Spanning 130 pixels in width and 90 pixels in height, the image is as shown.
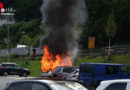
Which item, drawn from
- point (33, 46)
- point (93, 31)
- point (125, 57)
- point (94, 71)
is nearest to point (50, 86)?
point (94, 71)

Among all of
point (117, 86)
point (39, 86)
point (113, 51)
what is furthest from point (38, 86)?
point (113, 51)

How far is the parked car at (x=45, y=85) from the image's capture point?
13038mm

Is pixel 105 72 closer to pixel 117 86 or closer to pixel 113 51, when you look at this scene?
pixel 117 86

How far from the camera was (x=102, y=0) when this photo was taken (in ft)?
269

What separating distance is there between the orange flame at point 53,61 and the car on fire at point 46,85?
4209 cm

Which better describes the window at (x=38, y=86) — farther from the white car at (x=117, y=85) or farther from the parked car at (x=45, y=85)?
the white car at (x=117, y=85)

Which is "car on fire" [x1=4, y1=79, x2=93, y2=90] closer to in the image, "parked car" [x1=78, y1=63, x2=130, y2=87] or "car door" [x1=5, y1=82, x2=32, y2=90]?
"car door" [x1=5, y1=82, x2=32, y2=90]

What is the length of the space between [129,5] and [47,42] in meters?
17.2

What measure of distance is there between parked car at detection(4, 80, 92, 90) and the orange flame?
42087 millimetres

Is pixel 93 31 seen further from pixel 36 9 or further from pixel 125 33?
pixel 36 9

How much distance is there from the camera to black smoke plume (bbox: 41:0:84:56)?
61562 millimetres

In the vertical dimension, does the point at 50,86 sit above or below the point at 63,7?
below

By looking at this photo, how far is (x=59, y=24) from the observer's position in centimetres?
6188

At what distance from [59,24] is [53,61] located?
5.69 metres
